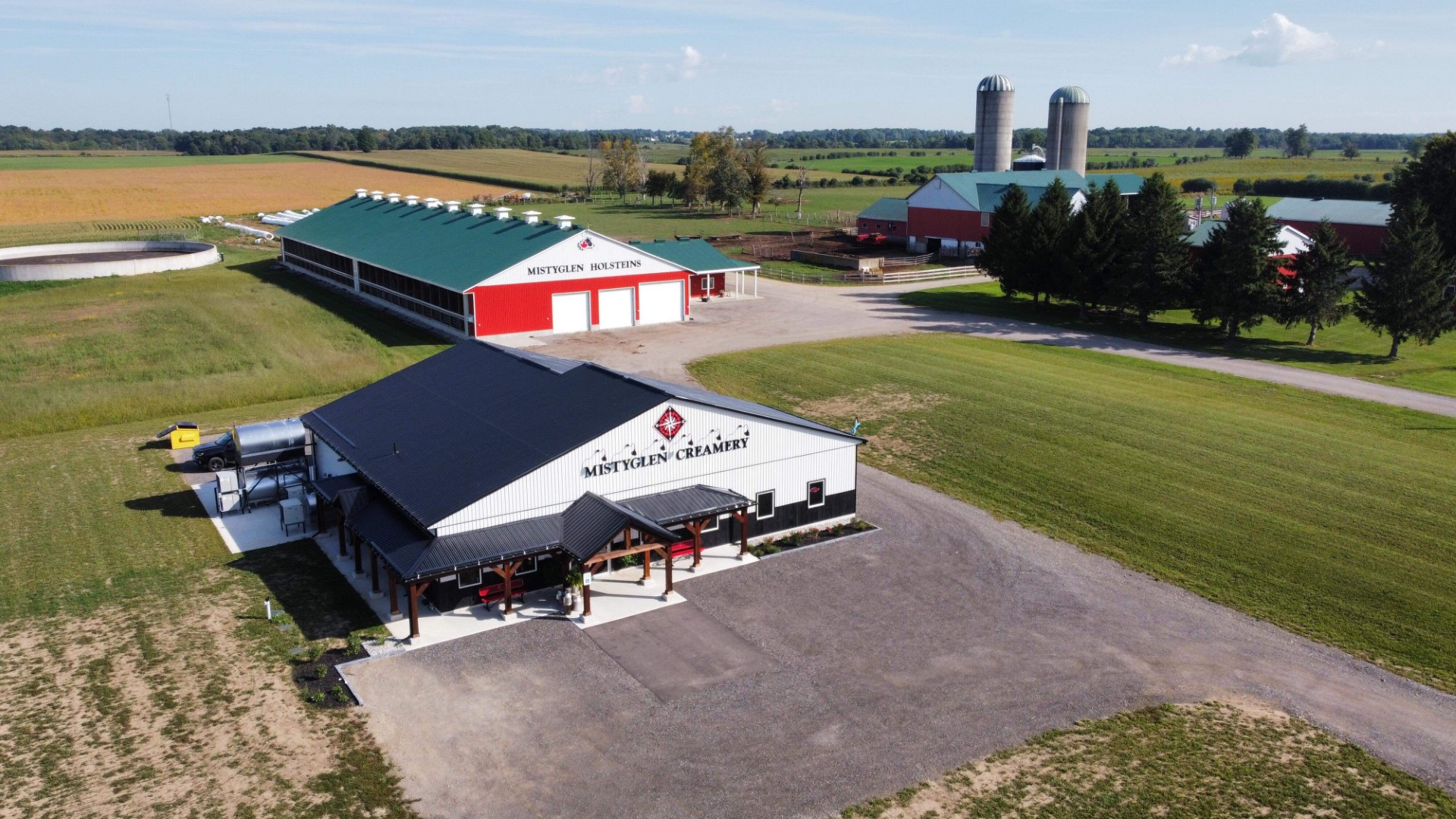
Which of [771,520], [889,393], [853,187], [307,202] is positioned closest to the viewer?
[771,520]

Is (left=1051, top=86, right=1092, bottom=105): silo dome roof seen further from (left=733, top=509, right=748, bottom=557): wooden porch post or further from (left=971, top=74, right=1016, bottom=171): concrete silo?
(left=733, top=509, right=748, bottom=557): wooden porch post

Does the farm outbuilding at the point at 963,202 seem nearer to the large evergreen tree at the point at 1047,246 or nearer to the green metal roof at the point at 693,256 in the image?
the large evergreen tree at the point at 1047,246

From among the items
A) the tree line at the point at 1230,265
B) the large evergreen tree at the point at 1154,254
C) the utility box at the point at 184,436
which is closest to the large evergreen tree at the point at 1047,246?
the tree line at the point at 1230,265

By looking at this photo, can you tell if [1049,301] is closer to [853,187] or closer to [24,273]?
[24,273]

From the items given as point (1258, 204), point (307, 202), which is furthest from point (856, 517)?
point (307, 202)

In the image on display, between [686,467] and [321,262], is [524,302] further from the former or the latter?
[686,467]

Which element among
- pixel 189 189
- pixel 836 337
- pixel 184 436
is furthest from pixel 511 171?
pixel 184 436
